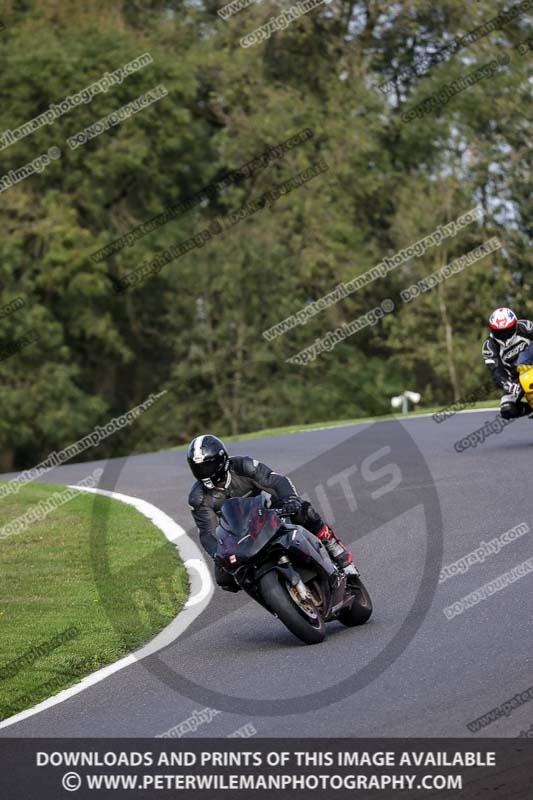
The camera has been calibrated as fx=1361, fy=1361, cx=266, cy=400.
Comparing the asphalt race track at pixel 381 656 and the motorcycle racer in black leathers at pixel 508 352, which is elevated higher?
the asphalt race track at pixel 381 656

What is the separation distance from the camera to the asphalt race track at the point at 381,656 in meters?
7.24

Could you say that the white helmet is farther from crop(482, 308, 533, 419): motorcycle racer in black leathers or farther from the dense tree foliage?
the dense tree foliage

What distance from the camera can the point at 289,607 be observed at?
9000 millimetres

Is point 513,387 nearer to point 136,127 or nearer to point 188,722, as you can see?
point 188,722

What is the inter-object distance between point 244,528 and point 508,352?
9.11 meters

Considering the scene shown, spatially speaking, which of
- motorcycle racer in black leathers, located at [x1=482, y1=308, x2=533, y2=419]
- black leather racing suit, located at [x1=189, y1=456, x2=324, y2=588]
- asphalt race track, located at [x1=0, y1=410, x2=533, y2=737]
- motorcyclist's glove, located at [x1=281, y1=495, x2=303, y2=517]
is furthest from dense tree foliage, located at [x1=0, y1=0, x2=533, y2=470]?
motorcyclist's glove, located at [x1=281, y1=495, x2=303, y2=517]

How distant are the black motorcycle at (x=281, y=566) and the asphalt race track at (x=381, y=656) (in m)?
0.23

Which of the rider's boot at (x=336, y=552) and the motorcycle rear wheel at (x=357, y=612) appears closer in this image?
the motorcycle rear wheel at (x=357, y=612)

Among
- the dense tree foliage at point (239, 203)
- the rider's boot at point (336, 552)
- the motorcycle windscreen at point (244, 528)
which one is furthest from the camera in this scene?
the dense tree foliage at point (239, 203)

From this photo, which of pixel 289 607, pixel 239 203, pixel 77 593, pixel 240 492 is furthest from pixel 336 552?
pixel 239 203

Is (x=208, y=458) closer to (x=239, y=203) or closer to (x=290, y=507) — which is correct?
(x=290, y=507)

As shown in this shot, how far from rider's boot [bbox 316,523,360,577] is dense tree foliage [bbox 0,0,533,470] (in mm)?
31223

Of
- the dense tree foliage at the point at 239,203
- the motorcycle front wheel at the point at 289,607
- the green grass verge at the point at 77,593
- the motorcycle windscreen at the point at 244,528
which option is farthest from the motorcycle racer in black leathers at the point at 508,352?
the dense tree foliage at the point at 239,203

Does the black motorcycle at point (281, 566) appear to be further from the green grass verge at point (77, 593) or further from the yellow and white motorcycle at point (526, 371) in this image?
the yellow and white motorcycle at point (526, 371)
